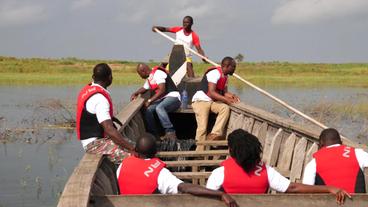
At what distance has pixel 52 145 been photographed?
50.7 feet

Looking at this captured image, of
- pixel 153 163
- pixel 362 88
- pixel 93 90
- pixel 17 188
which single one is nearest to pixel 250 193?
pixel 153 163

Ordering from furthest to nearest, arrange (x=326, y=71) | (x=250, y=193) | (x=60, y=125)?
(x=326, y=71), (x=60, y=125), (x=250, y=193)

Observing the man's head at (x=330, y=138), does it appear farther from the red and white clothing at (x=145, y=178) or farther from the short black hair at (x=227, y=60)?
the short black hair at (x=227, y=60)

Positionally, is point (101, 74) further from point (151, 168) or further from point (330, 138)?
point (330, 138)

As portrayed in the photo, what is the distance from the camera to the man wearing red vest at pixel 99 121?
5.58 m

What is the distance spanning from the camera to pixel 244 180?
4.27 m

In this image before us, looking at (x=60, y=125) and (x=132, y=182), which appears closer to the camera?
(x=132, y=182)

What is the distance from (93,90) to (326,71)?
5103 cm

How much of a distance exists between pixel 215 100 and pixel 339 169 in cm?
476

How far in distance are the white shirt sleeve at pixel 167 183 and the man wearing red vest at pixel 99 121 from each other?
3.92 feet

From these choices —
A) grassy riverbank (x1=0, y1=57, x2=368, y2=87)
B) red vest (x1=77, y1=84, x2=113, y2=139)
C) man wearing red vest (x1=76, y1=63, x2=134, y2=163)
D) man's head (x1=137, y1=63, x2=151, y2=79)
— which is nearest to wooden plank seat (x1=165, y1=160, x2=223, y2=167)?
man wearing red vest (x1=76, y1=63, x2=134, y2=163)

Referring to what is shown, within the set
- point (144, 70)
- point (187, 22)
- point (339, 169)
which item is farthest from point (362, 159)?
point (187, 22)

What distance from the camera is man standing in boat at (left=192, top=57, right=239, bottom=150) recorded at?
29.9 feet

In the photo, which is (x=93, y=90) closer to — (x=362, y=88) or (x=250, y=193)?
(x=250, y=193)
